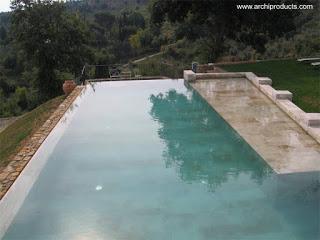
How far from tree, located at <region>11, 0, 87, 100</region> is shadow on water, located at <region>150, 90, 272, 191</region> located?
14606 millimetres

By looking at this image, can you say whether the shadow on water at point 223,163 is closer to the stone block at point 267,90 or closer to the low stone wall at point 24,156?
the stone block at point 267,90

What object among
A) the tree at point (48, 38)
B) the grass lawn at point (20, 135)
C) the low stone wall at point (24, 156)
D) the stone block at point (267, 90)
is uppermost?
the tree at point (48, 38)

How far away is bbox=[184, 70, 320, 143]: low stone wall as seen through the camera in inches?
346

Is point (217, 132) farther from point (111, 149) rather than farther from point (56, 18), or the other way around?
point (56, 18)

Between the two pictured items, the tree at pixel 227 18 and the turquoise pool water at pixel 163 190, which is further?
the tree at pixel 227 18

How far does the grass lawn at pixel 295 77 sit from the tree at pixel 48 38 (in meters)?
11.3

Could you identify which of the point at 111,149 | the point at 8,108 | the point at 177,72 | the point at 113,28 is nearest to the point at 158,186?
the point at 111,149

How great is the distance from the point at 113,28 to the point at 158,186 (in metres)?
69.2

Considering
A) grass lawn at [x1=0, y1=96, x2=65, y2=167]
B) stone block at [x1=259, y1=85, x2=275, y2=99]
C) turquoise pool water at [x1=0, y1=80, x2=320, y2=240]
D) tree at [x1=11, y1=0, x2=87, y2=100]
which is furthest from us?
tree at [x1=11, y1=0, x2=87, y2=100]

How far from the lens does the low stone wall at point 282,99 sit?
8.79 meters

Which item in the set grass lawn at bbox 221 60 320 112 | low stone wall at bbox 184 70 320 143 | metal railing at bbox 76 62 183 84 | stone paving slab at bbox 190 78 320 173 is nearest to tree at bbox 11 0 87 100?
metal railing at bbox 76 62 183 84

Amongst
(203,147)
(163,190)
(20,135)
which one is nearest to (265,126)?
(203,147)

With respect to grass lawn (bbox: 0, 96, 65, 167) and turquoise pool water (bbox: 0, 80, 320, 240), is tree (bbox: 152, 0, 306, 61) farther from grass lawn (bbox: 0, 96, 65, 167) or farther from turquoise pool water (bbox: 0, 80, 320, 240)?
turquoise pool water (bbox: 0, 80, 320, 240)

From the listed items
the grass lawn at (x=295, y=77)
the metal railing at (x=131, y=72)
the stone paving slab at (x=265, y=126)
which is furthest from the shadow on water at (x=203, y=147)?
the metal railing at (x=131, y=72)
